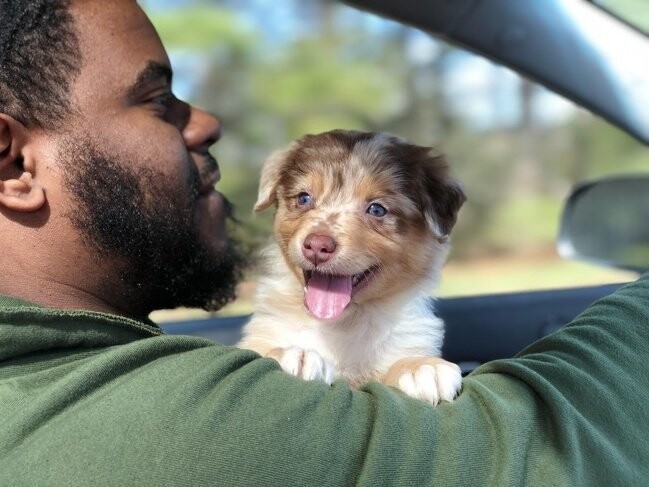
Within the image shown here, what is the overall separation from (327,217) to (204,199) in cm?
45

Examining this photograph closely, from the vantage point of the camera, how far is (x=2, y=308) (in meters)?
2.20

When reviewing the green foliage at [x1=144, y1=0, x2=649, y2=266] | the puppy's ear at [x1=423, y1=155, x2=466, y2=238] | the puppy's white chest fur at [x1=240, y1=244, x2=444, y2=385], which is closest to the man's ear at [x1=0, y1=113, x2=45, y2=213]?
the puppy's white chest fur at [x1=240, y1=244, x2=444, y2=385]

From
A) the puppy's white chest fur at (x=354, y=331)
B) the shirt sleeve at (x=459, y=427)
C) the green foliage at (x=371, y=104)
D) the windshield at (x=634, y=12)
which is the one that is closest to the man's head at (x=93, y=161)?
the puppy's white chest fur at (x=354, y=331)

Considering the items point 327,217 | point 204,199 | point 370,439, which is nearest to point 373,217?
point 327,217

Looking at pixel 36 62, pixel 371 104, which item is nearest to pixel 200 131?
pixel 36 62

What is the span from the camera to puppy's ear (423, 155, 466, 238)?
3.39m

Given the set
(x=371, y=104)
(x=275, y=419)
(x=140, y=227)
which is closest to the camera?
(x=275, y=419)

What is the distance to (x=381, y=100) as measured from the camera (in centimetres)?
1470

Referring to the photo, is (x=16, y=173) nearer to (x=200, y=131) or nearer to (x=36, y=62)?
(x=36, y=62)

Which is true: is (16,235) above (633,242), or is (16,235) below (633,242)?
below

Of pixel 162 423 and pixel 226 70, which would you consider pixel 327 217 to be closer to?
pixel 162 423

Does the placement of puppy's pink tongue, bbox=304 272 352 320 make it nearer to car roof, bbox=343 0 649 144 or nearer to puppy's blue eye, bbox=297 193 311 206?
puppy's blue eye, bbox=297 193 311 206

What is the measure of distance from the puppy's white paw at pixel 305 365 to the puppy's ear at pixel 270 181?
88cm

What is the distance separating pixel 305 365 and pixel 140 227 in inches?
27.1
